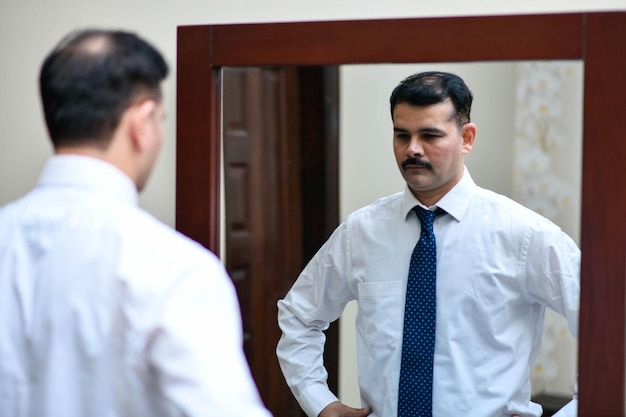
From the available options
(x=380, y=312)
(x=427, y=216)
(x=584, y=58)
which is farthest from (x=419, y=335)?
(x=584, y=58)

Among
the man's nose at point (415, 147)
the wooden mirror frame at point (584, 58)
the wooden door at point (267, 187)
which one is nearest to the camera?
the wooden mirror frame at point (584, 58)

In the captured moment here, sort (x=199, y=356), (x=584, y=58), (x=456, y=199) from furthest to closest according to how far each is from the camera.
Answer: (x=456, y=199) < (x=584, y=58) < (x=199, y=356)

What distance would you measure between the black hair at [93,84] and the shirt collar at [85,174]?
0.02 meters

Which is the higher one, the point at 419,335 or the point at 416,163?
the point at 416,163

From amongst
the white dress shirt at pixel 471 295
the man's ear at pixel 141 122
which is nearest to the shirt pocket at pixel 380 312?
the white dress shirt at pixel 471 295

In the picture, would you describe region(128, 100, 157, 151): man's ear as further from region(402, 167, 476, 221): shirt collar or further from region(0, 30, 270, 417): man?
region(402, 167, 476, 221): shirt collar

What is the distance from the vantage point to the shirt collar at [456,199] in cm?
128

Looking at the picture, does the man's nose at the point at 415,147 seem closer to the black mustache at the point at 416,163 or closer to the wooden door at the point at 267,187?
the black mustache at the point at 416,163

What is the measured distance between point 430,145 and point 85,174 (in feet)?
1.91

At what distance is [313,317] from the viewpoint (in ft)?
4.55

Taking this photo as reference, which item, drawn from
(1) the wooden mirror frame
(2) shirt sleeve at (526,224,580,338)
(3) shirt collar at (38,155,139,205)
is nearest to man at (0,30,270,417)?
(3) shirt collar at (38,155,139,205)

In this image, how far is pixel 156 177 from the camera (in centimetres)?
154

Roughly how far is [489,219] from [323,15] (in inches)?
17.9

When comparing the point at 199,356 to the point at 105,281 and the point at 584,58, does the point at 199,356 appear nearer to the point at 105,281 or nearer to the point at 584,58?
the point at 105,281
